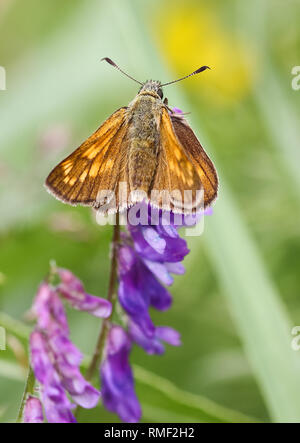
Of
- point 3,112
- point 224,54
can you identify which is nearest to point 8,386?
point 3,112

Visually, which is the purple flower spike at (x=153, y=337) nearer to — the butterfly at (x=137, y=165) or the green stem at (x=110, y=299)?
the green stem at (x=110, y=299)

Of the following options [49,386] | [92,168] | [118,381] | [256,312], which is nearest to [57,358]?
[49,386]

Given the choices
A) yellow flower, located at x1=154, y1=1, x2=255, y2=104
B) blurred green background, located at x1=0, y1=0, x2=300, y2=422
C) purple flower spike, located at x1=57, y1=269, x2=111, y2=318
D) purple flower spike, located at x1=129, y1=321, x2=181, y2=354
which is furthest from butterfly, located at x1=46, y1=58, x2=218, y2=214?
yellow flower, located at x1=154, y1=1, x2=255, y2=104

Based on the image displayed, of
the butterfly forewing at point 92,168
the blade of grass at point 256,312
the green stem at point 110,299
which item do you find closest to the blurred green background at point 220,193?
the blade of grass at point 256,312

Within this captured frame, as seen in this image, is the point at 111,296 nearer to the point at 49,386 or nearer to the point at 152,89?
the point at 49,386

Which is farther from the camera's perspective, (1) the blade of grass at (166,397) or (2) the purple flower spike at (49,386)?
(1) the blade of grass at (166,397)

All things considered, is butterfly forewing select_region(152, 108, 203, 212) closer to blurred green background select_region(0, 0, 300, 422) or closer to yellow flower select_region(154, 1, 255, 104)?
blurred green background select_region(0, 0, 300, 422)

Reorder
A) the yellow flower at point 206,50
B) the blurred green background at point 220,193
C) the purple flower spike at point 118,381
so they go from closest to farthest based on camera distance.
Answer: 1. the purple flower spike at point 118,381
2. the blurred green background at point 220,193
3. the yellow flower at point 206,50
